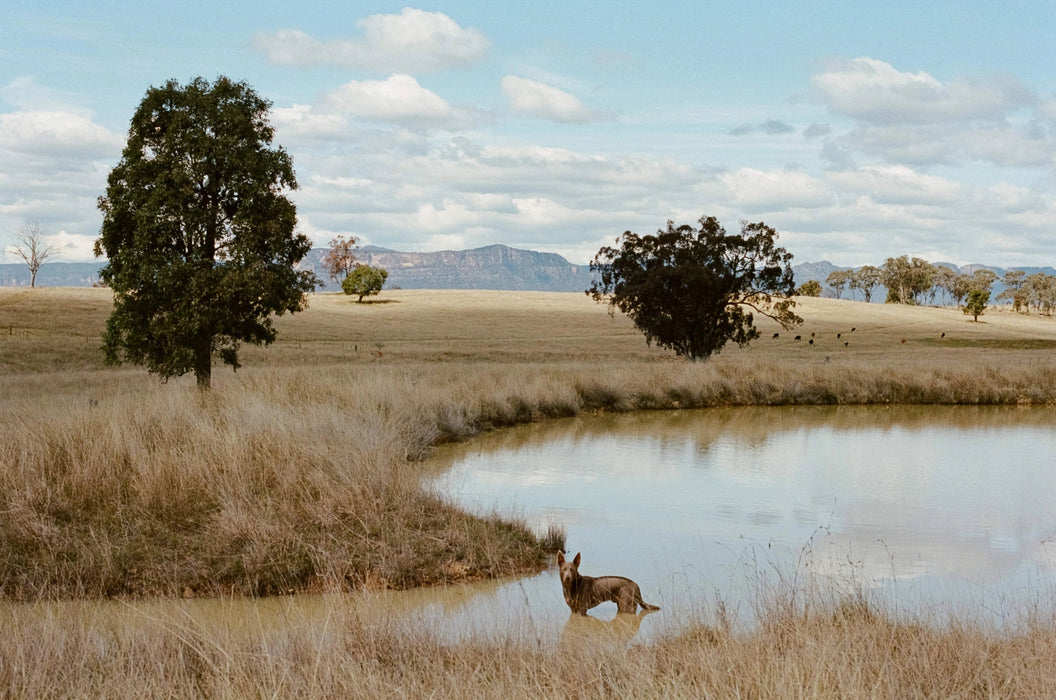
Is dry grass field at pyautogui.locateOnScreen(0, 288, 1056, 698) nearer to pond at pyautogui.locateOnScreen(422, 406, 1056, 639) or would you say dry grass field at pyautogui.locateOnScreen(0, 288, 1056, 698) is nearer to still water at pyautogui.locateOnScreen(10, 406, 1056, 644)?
still water at pyautogui.locateOnScreen(10, 406, 1056, 644)

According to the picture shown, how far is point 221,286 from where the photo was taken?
59.8ft

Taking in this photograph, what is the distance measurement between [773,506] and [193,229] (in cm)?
1219

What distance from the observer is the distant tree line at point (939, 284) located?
12584 centimetres

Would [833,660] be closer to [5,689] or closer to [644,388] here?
[5,689]

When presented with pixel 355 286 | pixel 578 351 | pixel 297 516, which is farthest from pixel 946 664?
pixel 355 286

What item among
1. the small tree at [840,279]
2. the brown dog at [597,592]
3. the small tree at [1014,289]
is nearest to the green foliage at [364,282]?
the brown dog at [597,592]

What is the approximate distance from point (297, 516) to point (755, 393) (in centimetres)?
1987

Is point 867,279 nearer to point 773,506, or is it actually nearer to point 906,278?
point 906,278

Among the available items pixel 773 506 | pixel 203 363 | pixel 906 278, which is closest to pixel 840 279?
pixel 906 278

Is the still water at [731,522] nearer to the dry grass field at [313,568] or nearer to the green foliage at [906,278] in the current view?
the dry grass field at [313,568]

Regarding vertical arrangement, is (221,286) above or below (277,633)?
above

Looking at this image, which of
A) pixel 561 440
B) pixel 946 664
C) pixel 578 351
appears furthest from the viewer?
pixel 578 351

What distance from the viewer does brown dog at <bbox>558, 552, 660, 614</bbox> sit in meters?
7.79

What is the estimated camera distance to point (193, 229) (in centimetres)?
1872
